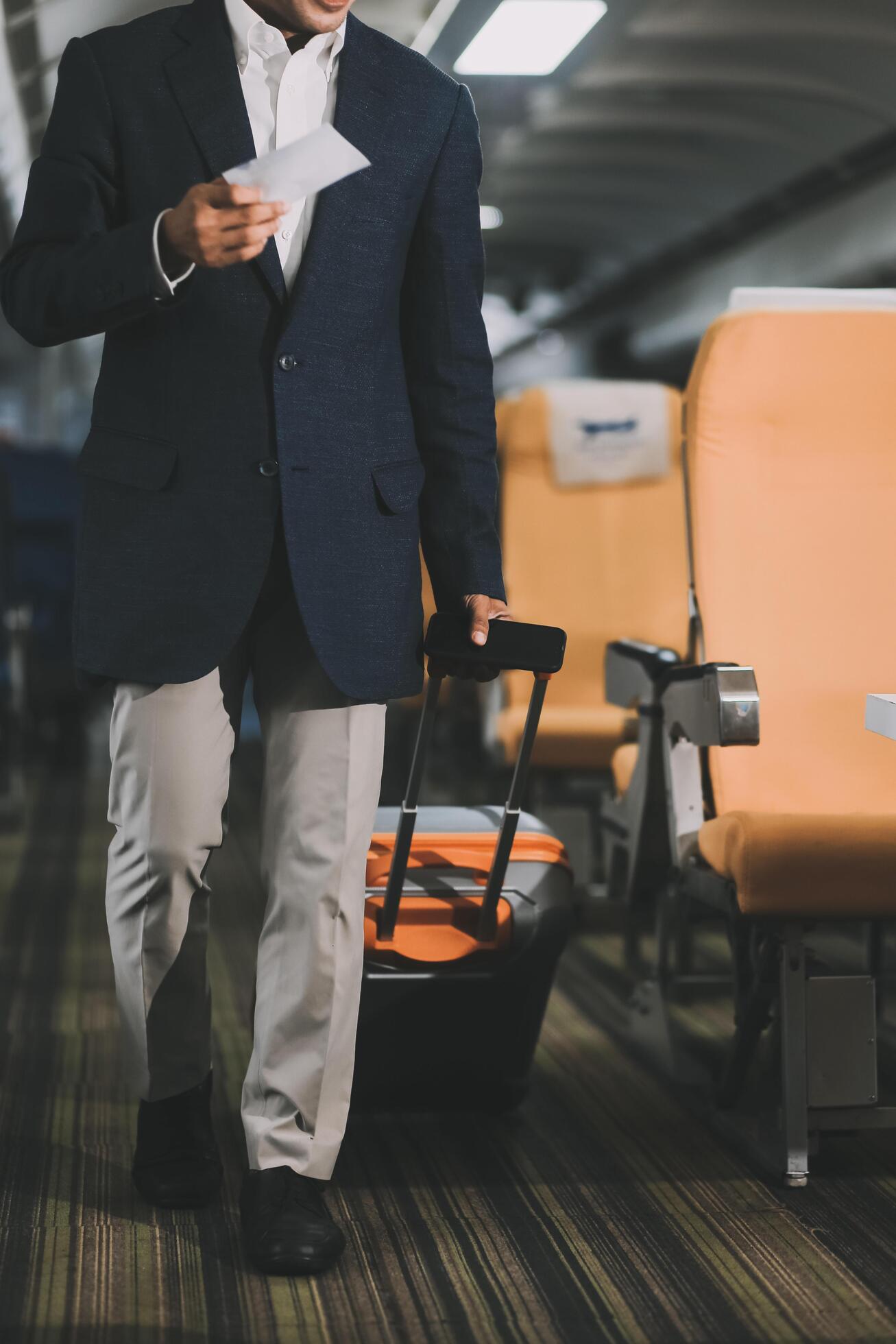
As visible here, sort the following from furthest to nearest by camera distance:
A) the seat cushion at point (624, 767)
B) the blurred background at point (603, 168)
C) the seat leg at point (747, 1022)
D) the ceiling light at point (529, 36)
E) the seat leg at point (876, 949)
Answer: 1. the ceiling light at point (529, 36)
2. the blurred background at point (603, 168)
3. the seat cushion at point (624, 767)
4. the seat leg at point (876, 949)
5. the seat leg at point (747, 1022)

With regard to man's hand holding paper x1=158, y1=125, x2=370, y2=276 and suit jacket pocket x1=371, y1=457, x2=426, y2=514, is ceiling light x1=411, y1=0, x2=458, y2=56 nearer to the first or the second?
suit jacket pocket x1=371, y1=457, x2=426, y2=514

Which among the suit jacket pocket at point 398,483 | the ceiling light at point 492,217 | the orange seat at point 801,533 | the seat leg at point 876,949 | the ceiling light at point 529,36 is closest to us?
the suit jacket pocket at point 398,483

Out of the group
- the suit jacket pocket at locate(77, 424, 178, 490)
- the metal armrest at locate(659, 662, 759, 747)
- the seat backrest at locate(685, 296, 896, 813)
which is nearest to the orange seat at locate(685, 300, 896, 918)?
the seat backrest at locate(685, 296, 896, 813)

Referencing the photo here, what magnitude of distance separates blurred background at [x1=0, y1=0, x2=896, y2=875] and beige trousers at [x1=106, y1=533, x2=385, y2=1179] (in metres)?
1.91

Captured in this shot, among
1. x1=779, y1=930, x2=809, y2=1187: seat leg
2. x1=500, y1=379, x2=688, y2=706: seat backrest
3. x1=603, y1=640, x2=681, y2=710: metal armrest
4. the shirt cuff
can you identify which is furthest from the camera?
x1=500, y1=379, x2=688, y2=706: seat backrest

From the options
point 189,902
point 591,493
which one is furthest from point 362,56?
point 591,493

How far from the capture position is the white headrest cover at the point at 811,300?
8.62ft

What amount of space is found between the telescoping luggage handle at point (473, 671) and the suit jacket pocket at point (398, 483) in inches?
6.6

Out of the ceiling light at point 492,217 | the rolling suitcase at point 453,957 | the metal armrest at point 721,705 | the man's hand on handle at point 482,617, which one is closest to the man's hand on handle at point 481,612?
the man's hand on handle at point 482,617

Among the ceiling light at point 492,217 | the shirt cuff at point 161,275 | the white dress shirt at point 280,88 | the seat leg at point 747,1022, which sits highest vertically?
the ceiling light at point 492,217

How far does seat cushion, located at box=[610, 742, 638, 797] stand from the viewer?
3.09 metres

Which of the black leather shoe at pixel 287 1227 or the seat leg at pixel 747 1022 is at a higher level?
the seat leg at pixel 747 1022

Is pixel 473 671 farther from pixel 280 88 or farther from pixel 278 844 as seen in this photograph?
pixel 280 88

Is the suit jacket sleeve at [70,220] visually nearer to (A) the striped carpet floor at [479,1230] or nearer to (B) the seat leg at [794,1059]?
(A) the striped carpet floor at [479,1230]
